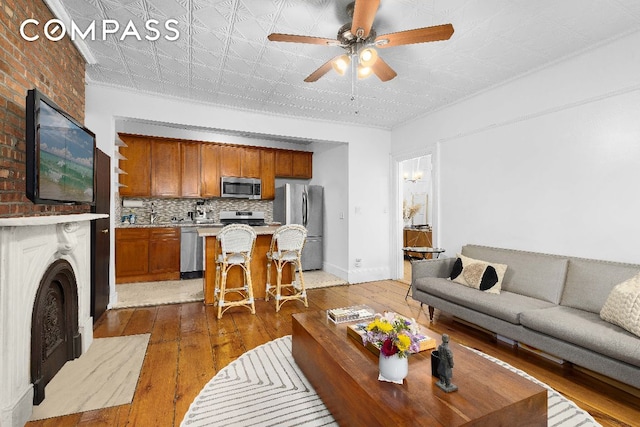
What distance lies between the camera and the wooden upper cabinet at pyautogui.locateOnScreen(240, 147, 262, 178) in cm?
612

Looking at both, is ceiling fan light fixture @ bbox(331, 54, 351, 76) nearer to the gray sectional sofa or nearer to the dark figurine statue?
the dark figurine statue

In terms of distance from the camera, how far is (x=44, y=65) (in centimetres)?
234

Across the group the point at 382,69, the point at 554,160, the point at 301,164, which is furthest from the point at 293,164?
the point at 554,160

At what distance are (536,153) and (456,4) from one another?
192 cm

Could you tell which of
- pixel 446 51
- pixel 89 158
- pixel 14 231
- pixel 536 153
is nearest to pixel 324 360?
pixel 14 231

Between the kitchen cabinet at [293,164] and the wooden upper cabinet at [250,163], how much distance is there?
42 cm

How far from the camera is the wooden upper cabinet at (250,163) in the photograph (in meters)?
6.12

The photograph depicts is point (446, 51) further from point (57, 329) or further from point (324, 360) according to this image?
point (57, 329)

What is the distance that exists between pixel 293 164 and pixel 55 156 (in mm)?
4741

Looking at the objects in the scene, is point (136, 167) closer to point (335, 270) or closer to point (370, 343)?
point (335, 270)

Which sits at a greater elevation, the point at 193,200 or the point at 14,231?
the point at 193,200

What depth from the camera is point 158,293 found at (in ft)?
14.5

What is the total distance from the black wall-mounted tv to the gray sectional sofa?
346cm

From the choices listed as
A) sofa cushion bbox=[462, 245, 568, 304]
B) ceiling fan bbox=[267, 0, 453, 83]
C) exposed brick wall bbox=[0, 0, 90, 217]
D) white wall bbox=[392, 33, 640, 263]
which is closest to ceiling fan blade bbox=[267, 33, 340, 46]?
ceiling fan bbox=[267, 0, 453, 83]
